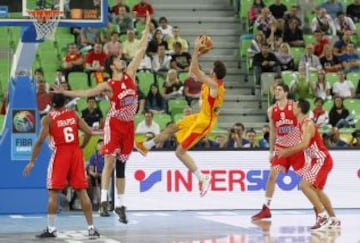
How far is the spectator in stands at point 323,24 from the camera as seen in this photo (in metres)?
29.0

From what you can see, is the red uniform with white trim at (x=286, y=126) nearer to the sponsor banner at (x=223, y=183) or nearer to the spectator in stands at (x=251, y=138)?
the sponsor banner at (x=223, y=183)

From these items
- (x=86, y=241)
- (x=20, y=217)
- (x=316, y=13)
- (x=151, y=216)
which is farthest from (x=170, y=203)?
(x=316, y=13)

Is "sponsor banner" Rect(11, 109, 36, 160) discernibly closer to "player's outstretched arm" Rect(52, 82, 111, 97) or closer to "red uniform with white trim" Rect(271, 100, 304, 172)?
"player's outstretched arm" Rect(52, 82, 111, 97)

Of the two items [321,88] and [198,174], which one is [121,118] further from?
[321,88]

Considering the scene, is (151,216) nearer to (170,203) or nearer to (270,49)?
(170,203)

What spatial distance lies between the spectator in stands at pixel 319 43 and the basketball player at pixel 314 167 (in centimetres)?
1079

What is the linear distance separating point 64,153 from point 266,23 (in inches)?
508

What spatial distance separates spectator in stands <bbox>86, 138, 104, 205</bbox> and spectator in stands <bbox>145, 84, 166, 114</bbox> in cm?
370

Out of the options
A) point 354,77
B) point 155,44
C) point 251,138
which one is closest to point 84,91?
point 251,138

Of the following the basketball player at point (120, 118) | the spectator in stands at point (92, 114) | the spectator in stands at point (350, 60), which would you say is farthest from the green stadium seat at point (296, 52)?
the basketball player at point (120, 118)

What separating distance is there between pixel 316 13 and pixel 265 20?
6.46 feet

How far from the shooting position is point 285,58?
2730 centimetres

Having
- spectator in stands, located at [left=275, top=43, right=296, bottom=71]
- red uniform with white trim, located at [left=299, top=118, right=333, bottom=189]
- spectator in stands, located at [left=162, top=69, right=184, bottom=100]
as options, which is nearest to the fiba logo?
spectator in stands, located at [left=162, top=69, right=184, bottom=100]

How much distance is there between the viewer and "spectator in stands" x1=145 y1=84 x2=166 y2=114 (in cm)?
2519
